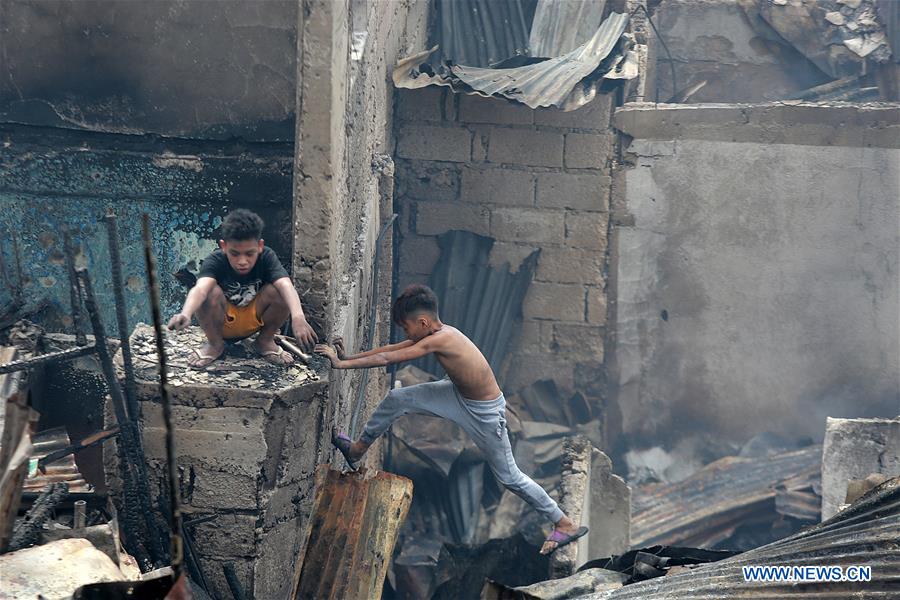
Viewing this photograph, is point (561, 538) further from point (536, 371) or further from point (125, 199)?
point (536, 371)

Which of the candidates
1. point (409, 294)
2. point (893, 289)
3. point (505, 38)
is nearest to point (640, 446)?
point (893, 289)

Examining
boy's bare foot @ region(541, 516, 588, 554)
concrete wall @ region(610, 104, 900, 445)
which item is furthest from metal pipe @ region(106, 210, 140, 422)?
concrete wall @ region(610, 104, 900, 445)

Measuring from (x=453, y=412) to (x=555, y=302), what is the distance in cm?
385

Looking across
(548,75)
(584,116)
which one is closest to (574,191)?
(584,116)

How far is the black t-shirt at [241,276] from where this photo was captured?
16.0 feet

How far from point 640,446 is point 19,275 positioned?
6513 millimetres

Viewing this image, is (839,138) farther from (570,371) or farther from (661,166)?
(570,371)

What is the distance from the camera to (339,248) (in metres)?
5.39

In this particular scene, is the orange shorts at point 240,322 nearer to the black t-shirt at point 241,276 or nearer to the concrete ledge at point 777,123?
the black t-shirt at point 241,276

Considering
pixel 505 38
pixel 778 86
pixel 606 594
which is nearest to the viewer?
pixel 606 594

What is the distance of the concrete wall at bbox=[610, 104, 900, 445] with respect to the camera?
9.60m

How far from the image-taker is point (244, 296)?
16.1 feet

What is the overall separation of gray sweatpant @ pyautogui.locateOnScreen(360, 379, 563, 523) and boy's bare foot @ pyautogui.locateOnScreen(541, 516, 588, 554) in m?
0.57

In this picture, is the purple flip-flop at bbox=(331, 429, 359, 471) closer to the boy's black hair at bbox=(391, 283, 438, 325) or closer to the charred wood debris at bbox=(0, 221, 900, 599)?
the charred wood debris at bbox=(0, 221, 900, 599)
